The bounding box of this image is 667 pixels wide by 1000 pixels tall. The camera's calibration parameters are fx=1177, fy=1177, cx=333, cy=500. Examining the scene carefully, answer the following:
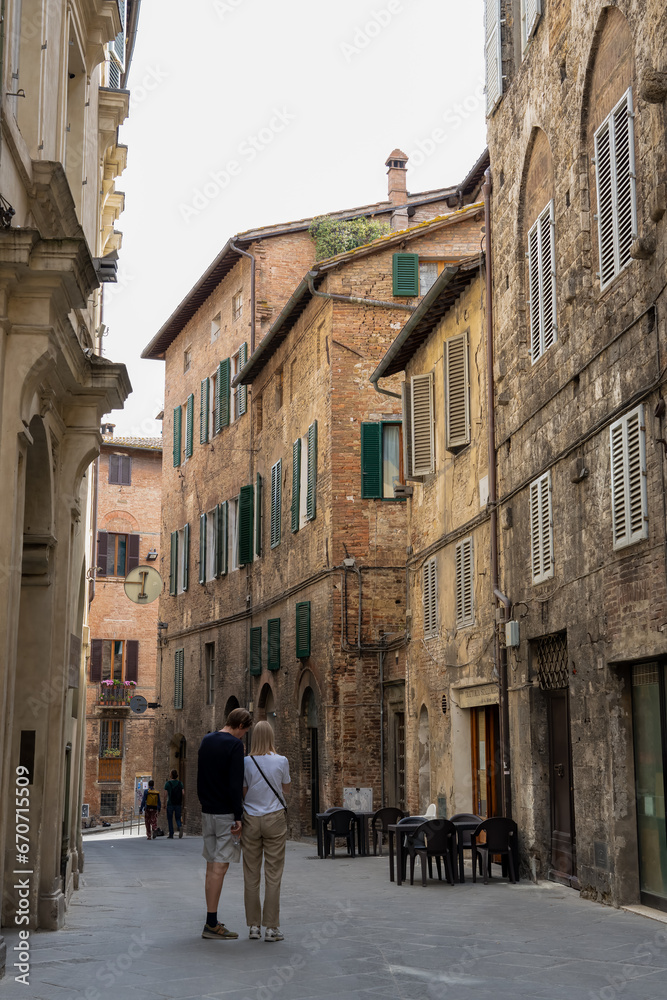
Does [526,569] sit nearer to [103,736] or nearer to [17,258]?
[17,258]

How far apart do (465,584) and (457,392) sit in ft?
8.18

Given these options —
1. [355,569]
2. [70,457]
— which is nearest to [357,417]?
[355,569]

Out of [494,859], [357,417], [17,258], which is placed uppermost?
[357,417]

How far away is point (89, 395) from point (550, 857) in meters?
6.46

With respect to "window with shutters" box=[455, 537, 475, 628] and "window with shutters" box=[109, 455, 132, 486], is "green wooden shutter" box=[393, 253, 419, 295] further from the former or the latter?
"window with shutters" box=[109, 455, 132, 486]

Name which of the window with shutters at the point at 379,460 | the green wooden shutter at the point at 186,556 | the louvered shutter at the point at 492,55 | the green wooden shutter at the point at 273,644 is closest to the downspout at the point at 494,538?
the louvered shutter at the point at 492,55

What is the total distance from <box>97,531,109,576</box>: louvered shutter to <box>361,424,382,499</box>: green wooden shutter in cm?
2388

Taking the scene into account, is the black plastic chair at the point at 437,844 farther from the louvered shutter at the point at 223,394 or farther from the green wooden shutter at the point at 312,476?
the louvered shutter at the point at 223,394

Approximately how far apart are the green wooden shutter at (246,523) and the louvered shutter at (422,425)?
9.66m

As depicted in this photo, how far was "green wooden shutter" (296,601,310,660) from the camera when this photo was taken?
21.3 meters

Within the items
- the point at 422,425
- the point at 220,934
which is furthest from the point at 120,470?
the point at 220,934

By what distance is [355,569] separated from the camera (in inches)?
789

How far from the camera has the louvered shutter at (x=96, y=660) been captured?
135 feet

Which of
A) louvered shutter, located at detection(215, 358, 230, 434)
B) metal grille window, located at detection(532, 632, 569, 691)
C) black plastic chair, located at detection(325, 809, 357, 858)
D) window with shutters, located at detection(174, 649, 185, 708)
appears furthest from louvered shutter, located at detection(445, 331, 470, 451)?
window with shutters, located at detection(174, 649, 185, 708)
